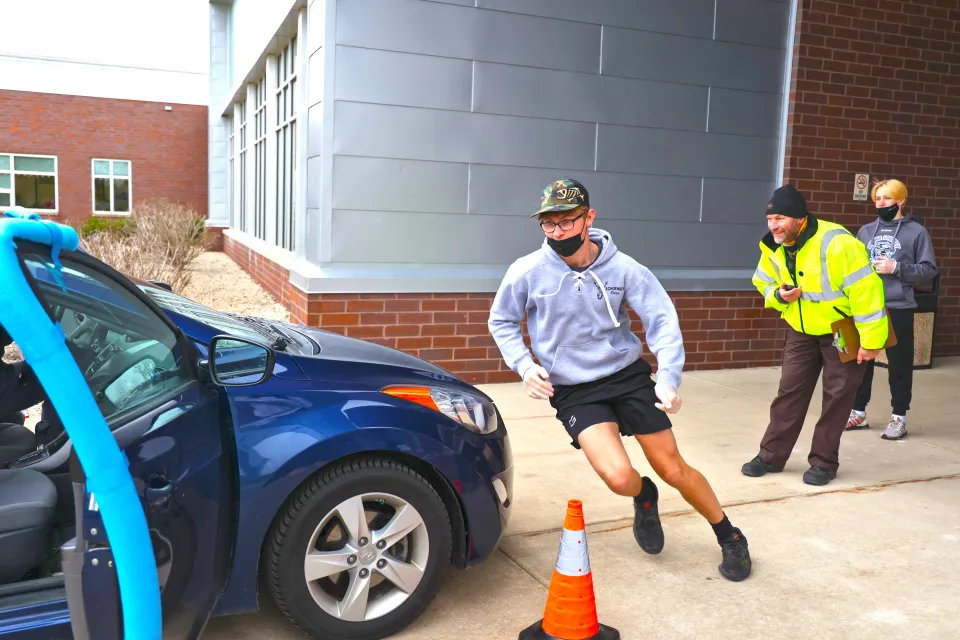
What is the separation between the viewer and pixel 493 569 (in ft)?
12.6

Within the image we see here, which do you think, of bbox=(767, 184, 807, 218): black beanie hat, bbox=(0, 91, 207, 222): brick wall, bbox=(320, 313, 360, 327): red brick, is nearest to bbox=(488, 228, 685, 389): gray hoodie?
bbox=(767, 184, 807, 218): black beanie hat

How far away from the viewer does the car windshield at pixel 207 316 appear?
3.22m

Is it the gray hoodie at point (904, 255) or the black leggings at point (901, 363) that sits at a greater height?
the gray hoodie at point (904, 255)

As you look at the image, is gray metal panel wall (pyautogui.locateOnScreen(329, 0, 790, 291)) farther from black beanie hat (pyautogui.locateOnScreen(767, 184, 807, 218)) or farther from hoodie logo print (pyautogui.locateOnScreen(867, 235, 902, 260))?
black beanie hat (pyautogui.locateOnScreen(767, 184, 807, 218))

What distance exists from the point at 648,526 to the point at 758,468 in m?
1.63

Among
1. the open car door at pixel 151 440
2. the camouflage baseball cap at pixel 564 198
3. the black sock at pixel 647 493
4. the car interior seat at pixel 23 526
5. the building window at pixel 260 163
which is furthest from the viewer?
the building window at pixel 260 163

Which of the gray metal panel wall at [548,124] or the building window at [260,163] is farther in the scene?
the building window at [260,163]

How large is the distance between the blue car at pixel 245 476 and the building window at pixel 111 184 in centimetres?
2716

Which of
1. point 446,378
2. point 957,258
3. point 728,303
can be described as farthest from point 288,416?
point 957,258

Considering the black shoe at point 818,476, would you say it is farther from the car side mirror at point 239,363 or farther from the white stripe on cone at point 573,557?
the car side mirror at point 239,363

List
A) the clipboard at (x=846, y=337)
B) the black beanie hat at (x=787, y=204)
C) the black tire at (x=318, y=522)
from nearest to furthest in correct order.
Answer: the black tire at (x=318, y=522) → the black beanie hat at (x=787, y=204) → the clipboard at (x=846, y=337)

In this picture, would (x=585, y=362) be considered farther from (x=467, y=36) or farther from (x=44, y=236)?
(x=467, y=36)

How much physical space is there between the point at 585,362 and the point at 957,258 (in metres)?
8.06

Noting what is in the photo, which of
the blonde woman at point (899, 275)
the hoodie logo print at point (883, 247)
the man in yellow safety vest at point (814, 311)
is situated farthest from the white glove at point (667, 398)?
the hoodie logo print at point (883, 247)
